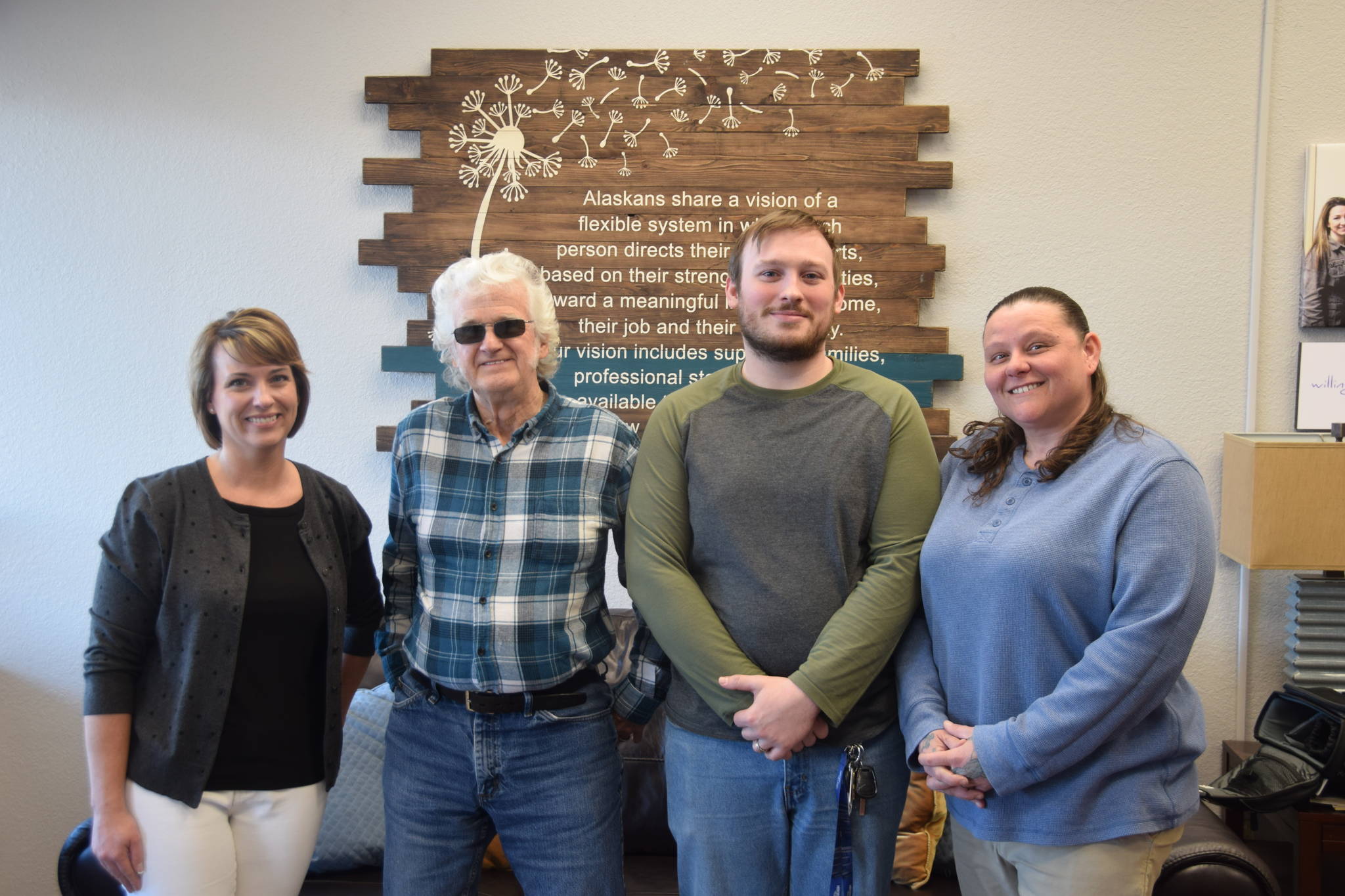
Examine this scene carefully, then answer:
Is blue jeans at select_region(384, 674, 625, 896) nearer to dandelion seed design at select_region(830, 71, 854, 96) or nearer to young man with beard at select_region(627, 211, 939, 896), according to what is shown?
young man with beard at select_region(627, 211, 939, 896)

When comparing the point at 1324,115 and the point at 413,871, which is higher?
the point at 1324,115

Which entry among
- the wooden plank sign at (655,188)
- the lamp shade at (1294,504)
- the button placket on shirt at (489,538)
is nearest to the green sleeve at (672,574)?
the button placket on shirt at (489,538)

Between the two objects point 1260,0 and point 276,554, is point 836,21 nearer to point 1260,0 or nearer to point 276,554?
point 1260,0

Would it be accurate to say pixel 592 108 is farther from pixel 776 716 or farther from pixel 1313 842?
pixel 1313 842

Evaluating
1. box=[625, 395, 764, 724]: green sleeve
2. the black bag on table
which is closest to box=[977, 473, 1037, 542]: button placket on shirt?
box=[625, 395, 764, 724]: green sleeve

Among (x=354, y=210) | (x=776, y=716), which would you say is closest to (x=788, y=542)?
(x=776, y=716)

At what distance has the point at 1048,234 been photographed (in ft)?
8.61

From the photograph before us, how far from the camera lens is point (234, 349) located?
1536mm

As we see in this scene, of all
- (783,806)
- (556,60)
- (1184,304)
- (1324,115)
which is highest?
(556,60)

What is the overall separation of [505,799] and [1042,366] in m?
1.11

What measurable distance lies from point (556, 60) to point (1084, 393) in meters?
1.87

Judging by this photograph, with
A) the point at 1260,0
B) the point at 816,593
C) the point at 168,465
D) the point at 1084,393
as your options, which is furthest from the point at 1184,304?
the point at 168,465

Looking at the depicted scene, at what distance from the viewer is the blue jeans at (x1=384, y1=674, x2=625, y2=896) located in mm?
1524

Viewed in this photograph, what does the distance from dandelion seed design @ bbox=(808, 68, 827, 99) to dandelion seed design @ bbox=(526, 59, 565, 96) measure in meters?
0.71
